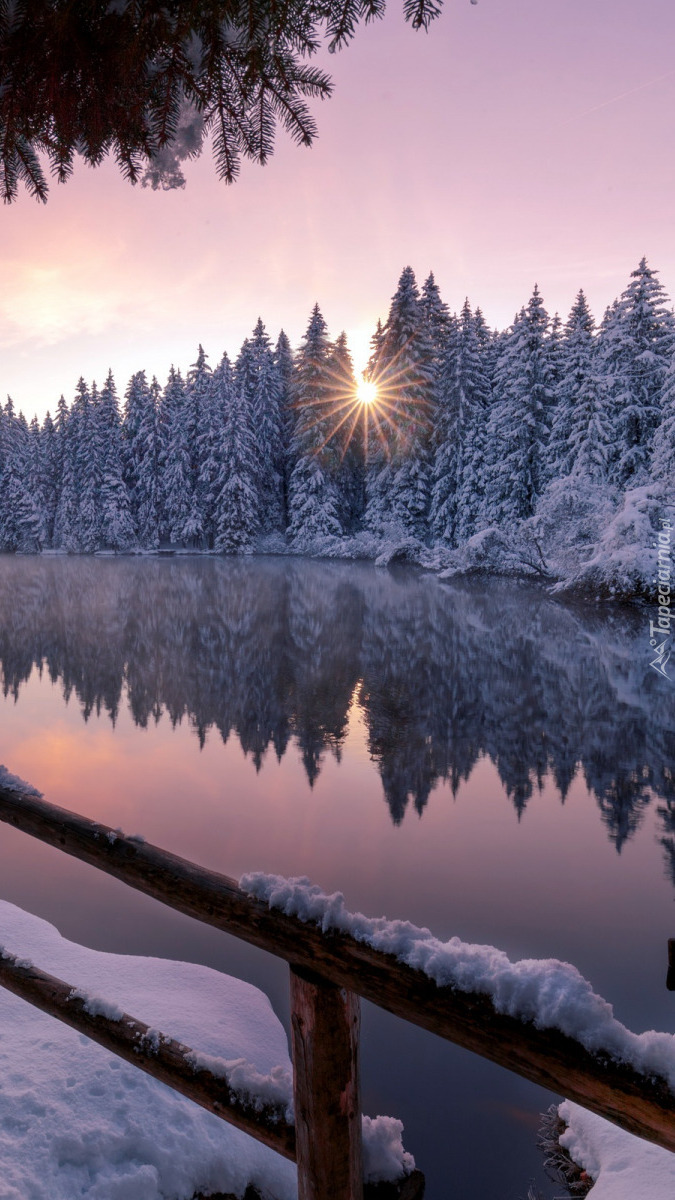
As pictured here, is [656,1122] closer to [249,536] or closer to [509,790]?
[509,790]

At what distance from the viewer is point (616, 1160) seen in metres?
3.76

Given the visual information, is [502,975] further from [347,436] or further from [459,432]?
[347,436]

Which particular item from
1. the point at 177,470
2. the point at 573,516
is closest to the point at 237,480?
the point at 177,470

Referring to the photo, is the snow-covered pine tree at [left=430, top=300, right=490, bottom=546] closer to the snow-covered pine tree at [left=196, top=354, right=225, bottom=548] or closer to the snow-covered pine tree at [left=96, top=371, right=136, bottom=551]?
the snow-covered pine tree at [left=196, top=354, right=225, bottom=548]

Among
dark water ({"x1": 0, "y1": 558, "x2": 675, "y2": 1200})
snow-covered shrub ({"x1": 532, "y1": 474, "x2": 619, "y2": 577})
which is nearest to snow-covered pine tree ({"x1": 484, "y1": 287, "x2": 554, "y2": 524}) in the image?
snow-covered shrub ({"x1": 532, "y1": 474, "x2": 619, "y2": 577})

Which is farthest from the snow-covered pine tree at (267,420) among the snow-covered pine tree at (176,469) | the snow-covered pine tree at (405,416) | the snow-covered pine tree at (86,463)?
the snow-covered pine tree at (86,463)

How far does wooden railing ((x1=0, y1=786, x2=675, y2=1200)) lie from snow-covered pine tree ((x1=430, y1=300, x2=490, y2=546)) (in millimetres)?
44316

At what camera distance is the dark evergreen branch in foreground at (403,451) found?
33062 millimetres

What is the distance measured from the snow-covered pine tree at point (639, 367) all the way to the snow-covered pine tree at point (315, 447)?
25.6 m

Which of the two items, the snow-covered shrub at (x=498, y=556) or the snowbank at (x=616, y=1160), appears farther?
the snow-covered shrub at (x=498, y=556)

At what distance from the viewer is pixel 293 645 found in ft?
69.6

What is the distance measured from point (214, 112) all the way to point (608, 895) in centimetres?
776

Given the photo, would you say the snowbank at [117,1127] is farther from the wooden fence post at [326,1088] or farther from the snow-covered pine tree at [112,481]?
the snow-covered pine tree at [112,481]

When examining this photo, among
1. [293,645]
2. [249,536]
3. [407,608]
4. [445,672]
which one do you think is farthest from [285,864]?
[249,536]
